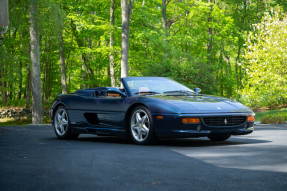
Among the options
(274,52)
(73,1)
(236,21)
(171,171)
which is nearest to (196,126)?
(171,171)

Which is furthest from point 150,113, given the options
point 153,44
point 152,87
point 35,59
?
point 153,44

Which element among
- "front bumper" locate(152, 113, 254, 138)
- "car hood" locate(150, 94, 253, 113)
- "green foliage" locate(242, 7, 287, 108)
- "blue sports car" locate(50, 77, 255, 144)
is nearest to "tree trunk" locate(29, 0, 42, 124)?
→ "green foliage" locate(242, 7, 287, 108)

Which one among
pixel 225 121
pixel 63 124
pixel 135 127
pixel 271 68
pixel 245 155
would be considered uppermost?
pixel 271 68

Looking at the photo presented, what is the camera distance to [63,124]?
34.6 ft

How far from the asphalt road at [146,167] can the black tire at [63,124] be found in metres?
1.89

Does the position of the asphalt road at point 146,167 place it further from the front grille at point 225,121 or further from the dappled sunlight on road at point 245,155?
the front grille at point 225,121

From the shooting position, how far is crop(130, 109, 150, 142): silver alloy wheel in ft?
28.1

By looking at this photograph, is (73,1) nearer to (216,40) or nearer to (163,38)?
(163,38)

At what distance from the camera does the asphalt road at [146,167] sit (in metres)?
4.67

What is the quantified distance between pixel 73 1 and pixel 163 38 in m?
8.19

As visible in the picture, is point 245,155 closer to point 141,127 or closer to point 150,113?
point 150,113

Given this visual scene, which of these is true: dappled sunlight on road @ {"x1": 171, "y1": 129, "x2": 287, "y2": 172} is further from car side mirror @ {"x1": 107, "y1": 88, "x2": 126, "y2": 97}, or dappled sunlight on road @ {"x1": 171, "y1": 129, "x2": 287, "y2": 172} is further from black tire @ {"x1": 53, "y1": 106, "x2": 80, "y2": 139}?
black tire @ {"x1": 53, "y1": 106, "x2": 80, "y2": 139}

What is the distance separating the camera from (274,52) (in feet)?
89.1

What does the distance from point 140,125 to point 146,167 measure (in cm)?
279
